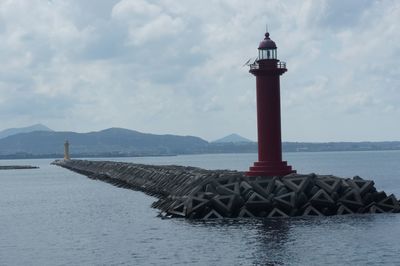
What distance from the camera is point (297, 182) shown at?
2967 cm

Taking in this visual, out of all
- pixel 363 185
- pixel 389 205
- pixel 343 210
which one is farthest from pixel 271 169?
pixel 389 205

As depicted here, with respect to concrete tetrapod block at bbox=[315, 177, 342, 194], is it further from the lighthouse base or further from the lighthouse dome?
the lighthouse dome

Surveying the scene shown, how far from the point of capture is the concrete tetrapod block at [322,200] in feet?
95.2

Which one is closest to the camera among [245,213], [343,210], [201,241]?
[201,241]

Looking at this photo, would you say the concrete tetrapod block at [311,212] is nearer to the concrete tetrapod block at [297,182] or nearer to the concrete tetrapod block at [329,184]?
the concrete tetrapod block at [297,182]

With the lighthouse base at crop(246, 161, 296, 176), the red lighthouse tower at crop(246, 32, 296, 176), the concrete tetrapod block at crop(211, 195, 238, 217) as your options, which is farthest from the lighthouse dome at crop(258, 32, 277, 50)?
the concrete tetrapod block at crop(211, 195, 238, 217)

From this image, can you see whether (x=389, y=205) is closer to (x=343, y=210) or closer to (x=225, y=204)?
(x=343, y=210)

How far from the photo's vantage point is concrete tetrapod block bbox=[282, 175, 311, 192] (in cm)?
2909

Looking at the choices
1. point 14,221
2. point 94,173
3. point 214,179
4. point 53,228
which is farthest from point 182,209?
point 94,173

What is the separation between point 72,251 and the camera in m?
23.9

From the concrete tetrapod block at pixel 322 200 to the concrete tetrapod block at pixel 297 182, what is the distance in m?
0.63

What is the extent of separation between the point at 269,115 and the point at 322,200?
15.3ft

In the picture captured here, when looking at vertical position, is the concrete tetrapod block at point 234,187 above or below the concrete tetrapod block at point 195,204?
above

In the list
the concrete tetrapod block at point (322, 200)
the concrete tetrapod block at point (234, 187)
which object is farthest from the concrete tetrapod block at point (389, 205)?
the concrete tetrapod block at point (234, 187)
